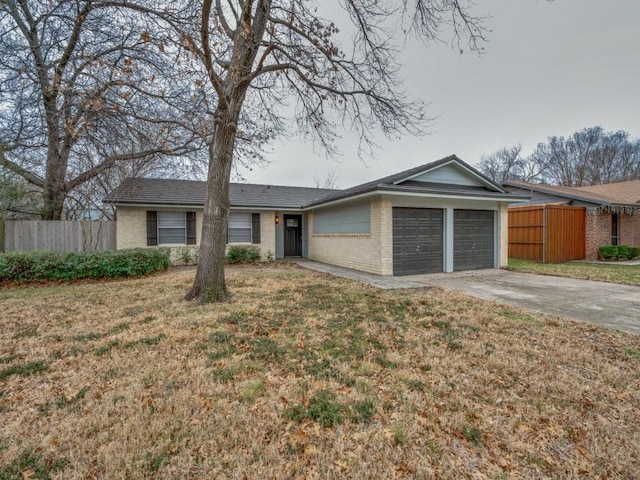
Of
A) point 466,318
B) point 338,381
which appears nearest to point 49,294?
point 338,381

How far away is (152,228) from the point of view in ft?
40.0

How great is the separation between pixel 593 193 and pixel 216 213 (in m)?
20.0

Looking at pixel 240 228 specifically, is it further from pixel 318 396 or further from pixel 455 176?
pixel 318 396

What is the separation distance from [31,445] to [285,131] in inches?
328

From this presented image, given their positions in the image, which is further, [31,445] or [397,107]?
[397,107]

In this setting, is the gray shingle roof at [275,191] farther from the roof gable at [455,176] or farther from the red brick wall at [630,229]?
the red brick wall at [630,229]

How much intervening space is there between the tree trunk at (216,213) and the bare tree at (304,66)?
2 centimetres

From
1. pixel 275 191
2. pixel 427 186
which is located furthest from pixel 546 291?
pixel 275 191

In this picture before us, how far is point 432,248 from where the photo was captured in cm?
1025

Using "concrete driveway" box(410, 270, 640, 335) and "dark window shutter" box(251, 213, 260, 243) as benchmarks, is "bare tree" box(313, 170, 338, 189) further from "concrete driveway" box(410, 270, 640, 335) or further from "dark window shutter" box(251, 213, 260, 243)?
"concrete driveway" box(410, 270, 640, 335)

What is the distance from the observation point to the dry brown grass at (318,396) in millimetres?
1961

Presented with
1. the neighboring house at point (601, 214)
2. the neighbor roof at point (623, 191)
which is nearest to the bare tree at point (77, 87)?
the neighboring house at point (601, 214)

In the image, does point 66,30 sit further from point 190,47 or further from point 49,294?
point 49,294

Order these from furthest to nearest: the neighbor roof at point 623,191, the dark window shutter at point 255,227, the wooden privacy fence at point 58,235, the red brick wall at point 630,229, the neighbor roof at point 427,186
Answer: the neighbor roof at point 623,191 → the red brick wall at point 630,229 → the dark window shutter at point 255,227 → the wooden privacy fence at point 58,235 → the neighbor roof at point 427,186
